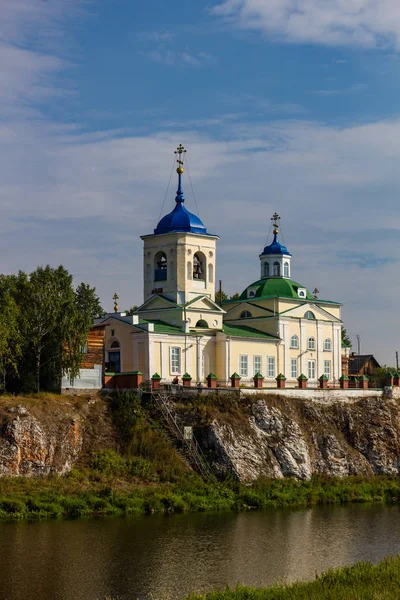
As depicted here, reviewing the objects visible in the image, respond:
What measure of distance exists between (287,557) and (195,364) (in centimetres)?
2331

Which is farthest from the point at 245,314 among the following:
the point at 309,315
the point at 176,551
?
the point at 176,551

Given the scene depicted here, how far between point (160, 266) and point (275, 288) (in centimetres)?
830

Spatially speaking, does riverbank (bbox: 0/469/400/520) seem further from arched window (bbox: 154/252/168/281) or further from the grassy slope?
arched window (bbox: 154/252/168/281)

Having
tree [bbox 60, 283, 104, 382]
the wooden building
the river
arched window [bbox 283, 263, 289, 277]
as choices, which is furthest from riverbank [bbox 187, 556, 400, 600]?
the wooden building

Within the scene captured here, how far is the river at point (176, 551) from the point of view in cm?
3475

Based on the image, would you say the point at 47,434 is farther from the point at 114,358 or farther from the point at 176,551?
the point at 176,551

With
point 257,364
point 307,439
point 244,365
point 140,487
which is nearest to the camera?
point 140,487

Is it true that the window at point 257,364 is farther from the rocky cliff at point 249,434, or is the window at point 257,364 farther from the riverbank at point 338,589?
the riverbank at point 338,589

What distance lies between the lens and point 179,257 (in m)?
64.4

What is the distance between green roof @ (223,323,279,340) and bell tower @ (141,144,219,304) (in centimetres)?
249

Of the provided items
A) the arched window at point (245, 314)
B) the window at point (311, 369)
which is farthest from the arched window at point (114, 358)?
the window at point (311, 369)

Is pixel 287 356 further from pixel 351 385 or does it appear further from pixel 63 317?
pixel 63 317

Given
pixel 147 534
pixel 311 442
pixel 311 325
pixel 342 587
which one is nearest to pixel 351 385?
pixel 311 325

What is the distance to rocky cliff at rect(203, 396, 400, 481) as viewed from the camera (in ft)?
180
